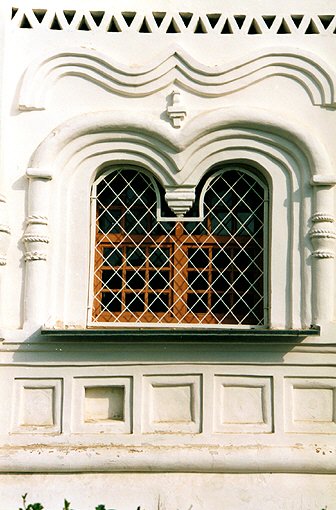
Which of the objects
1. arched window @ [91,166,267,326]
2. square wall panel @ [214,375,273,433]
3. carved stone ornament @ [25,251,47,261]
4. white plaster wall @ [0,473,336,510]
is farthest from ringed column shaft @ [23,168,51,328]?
square wall panel @ [214,375,273,433]

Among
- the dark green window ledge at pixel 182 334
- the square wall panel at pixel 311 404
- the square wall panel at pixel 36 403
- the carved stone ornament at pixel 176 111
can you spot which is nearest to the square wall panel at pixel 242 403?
the square wall panel at pixel 311 404

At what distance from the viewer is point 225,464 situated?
537 cm

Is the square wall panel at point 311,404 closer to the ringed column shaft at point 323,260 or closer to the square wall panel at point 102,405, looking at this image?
the ringed column shaft at point 323,260

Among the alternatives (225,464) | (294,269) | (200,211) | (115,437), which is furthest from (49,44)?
(225,464)

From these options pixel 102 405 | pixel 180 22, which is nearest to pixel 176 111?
pixel 180 22

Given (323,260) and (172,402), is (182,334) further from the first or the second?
(323,260)

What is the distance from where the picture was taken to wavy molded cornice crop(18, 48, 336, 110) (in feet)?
18.7

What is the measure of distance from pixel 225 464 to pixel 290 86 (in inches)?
123

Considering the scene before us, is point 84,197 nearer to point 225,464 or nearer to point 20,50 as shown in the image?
point 20,50

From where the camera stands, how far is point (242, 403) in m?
5.57

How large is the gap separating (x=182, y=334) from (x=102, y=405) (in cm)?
92

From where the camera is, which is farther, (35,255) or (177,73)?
(177,73)

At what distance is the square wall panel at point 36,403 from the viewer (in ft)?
18.2

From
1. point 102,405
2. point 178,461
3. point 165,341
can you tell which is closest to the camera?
point 178,461
